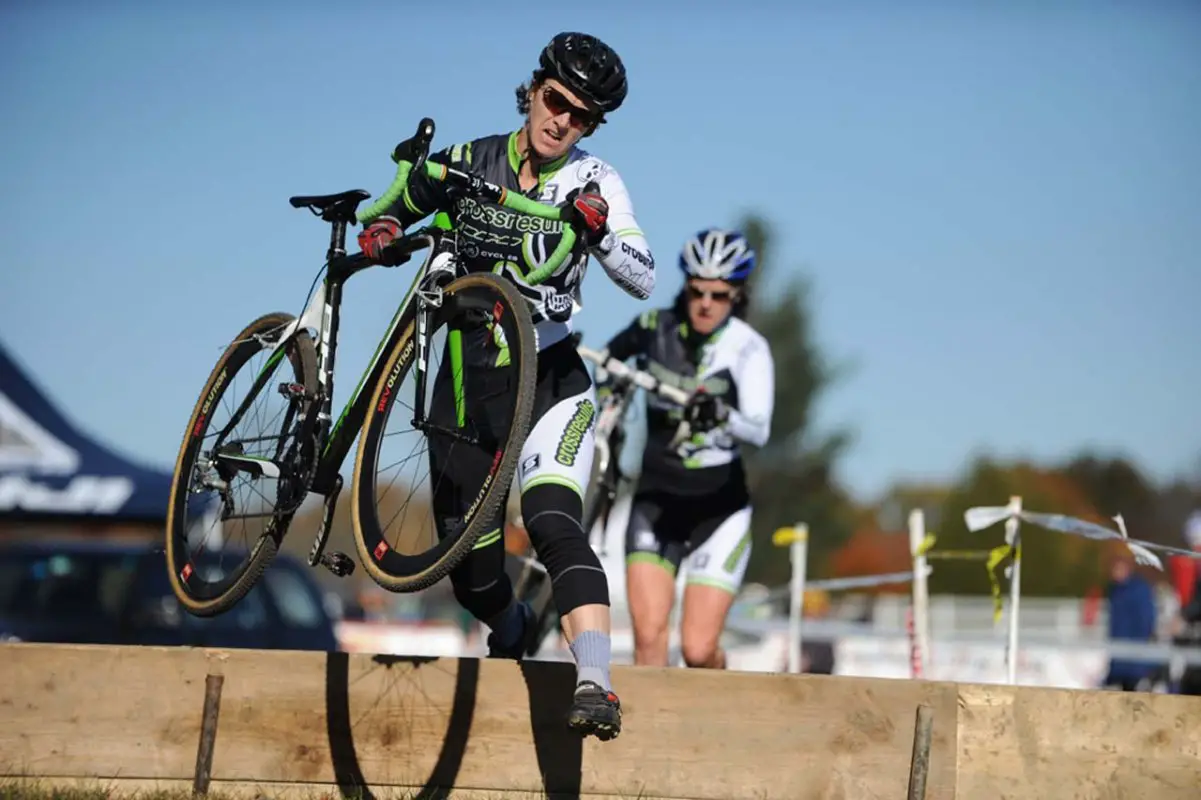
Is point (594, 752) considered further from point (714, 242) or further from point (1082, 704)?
point (714, 242)

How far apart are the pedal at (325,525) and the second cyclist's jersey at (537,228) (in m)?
0.88

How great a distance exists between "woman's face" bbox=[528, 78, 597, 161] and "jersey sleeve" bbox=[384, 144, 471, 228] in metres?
0.31

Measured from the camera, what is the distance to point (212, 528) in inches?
261

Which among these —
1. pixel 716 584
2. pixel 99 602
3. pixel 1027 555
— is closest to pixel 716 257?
pixel 716 584

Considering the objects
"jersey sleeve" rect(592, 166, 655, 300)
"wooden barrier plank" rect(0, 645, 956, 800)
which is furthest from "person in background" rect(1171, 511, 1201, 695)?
"jersey sleeve" rect(592, 166, 655, 300)

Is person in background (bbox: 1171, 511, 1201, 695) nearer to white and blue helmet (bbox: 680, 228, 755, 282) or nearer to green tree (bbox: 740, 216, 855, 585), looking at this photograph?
white and blue helmet (bbox: 680, 228, 755, 282)

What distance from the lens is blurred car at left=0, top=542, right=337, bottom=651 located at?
1190 centimetres

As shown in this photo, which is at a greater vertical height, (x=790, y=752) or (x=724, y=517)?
(x=724, y=517)

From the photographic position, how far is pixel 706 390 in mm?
8125

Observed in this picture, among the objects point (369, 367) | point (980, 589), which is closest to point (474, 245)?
point (369, 367)

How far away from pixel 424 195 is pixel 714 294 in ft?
9.78

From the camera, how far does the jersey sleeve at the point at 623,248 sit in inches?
222

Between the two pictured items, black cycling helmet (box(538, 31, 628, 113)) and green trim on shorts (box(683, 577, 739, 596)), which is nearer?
black cycling helmet (box(538, 31, 628, 113))

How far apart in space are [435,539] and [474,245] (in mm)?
1045
